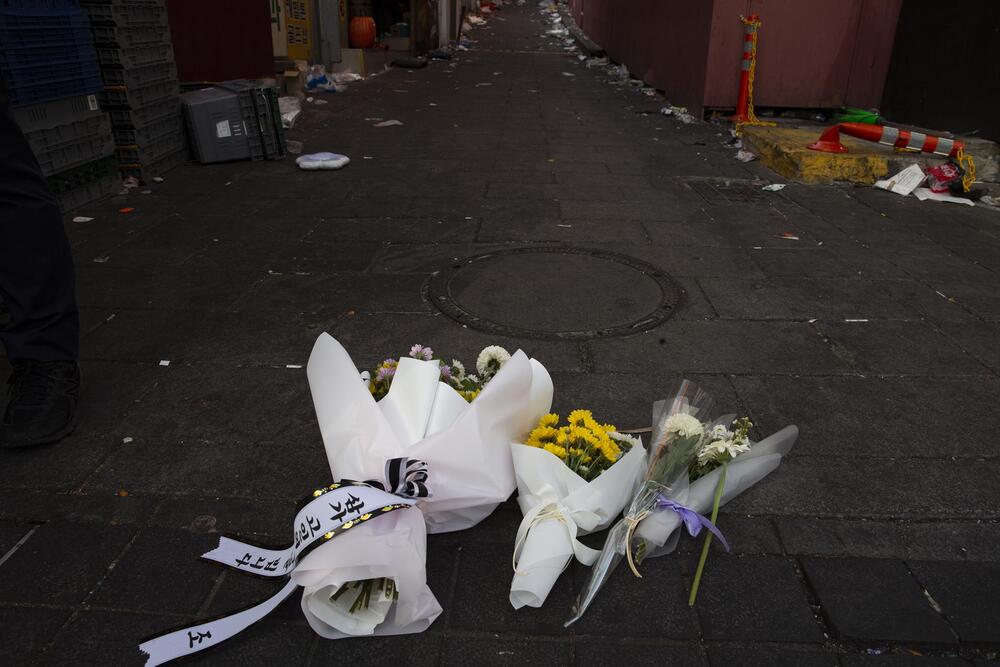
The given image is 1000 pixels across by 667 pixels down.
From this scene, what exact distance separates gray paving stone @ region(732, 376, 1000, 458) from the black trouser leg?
258cm

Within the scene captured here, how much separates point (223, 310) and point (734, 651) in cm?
280

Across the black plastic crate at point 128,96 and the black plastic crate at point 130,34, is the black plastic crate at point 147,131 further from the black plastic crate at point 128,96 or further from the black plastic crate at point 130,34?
the black plastic crate at point 130,34

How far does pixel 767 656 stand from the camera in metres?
1.71

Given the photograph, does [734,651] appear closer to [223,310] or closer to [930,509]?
[930,509]

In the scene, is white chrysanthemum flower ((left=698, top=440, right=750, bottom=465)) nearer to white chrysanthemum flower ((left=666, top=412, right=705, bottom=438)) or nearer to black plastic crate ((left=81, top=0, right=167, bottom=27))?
white chrysanthemum flower ((left=666, top=412, right=705, bottom=438))

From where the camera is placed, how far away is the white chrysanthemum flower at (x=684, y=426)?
2078 mm

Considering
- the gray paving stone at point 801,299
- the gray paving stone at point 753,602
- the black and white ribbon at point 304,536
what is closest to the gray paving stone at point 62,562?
the black and white ribbon at point 304,536

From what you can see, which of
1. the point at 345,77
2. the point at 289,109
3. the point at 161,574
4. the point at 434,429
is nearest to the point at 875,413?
the point at 434,429

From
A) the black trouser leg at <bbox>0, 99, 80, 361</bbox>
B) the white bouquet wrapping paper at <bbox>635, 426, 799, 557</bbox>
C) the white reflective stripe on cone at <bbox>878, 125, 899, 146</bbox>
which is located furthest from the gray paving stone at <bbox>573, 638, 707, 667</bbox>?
the white reflective stripe on cone at <bbox>878, 125, 899, 146</bbox>

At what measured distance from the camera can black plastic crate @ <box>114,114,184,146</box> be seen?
562cm

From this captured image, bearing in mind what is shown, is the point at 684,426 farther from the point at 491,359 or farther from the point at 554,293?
the point at 554,293

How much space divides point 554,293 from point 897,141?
4.49 m

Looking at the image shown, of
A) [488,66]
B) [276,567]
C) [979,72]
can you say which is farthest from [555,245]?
[488,66]

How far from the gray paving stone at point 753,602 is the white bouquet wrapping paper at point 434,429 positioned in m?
0.62
